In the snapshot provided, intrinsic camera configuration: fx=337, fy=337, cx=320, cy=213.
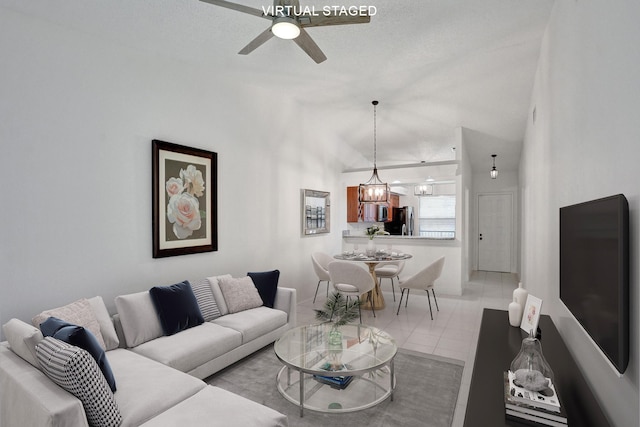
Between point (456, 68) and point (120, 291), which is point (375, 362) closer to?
point (120, 291)

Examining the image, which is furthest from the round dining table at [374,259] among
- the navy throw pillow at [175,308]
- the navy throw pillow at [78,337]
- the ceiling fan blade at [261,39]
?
the navy throw pillow at [78,337]

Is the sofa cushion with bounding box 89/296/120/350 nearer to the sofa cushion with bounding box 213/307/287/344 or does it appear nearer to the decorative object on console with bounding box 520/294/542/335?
the sofa cushion with bounding box 213/307/287/344

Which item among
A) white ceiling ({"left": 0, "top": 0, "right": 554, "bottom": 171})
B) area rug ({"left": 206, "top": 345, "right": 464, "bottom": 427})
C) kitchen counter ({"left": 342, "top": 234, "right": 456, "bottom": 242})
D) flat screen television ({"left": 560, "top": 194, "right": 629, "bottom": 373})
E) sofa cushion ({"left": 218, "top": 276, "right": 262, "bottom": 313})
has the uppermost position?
white ceiling ({"left": 0, "top": 0, "right": 554, "bottom": 171})

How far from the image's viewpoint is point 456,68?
4090mm

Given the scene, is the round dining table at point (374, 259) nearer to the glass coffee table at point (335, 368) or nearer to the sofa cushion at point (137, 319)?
the glass coffee table at point (335, 368)

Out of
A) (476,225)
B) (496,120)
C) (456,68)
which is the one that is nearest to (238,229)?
(456,68)

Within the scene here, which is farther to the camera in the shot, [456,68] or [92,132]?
[456,68]

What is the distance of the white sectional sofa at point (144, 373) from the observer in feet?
5.33

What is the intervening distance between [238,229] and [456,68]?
334cm

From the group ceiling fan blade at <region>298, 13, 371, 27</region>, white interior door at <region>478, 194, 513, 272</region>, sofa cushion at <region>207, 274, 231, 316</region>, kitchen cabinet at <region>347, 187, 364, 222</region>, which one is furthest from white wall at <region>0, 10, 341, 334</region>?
white interior door at <region>478, 194, 513, 272</region>

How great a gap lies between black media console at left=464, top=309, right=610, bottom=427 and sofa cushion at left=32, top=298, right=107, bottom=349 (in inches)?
96.7

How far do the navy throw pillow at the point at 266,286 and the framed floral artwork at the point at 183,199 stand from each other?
0.62 meters

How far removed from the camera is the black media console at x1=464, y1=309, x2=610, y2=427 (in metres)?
1.39

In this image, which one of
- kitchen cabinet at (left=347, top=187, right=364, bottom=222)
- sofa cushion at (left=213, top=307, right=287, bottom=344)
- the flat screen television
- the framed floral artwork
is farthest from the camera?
kitchen cabinet at (left=347, top=187, right=364, bottom=222)
